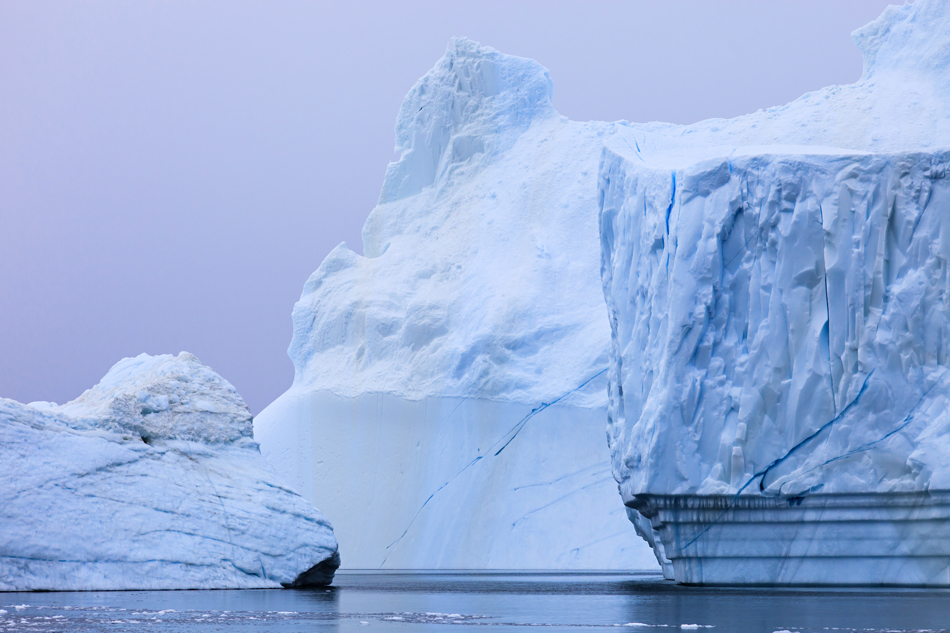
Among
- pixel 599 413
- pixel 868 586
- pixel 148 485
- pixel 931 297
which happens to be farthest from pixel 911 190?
pixel 599 413

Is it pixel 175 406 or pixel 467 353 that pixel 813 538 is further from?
pixel 467 353

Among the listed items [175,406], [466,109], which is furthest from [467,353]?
[175,406]

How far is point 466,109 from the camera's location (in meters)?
23.8

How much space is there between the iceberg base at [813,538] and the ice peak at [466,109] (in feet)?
46.0

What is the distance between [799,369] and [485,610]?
4046mm

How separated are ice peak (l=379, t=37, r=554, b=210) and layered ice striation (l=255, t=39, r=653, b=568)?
29 millimetres

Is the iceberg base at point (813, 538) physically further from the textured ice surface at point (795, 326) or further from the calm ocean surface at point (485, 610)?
the calm ocean surface at point (485, 610)

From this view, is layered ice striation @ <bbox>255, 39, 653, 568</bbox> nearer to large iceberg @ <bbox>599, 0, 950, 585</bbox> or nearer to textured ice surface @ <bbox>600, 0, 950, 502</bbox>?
large iceberg @ <bbox>599, 0, 950, 585</bbox>

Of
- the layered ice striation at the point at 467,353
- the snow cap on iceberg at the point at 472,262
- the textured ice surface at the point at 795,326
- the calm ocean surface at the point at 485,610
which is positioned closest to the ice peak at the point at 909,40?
the snow cap on iceberg at the point at 472,262

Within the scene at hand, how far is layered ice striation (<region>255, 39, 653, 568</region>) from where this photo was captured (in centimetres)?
1933

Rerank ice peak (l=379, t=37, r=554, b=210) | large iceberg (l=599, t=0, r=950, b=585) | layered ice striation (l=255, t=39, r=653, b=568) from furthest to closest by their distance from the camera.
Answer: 1. ice peak (l=379, t=37, r=554, b=210)
2. layered ice striation (l=255, t=39, r=653, b=568)
3. large iceberg (l=599, t=0, r=950, b=585)

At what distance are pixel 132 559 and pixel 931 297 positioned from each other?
6.98 meters

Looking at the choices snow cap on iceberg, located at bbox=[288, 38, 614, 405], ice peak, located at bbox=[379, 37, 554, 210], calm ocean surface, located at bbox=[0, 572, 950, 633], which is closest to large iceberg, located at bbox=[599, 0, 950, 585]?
calm ocean surface, located at bbox=[0, 572, 950, 633]

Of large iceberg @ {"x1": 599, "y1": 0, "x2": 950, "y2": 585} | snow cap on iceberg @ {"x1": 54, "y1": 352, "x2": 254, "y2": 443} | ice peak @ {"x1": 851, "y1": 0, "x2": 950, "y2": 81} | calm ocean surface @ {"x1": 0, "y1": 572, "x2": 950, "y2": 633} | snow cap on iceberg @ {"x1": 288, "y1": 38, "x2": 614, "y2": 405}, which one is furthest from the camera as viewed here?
snow cap on iceberg @ {"x1": 288, "y1": 38, "x2": 614, "y2": 405}
